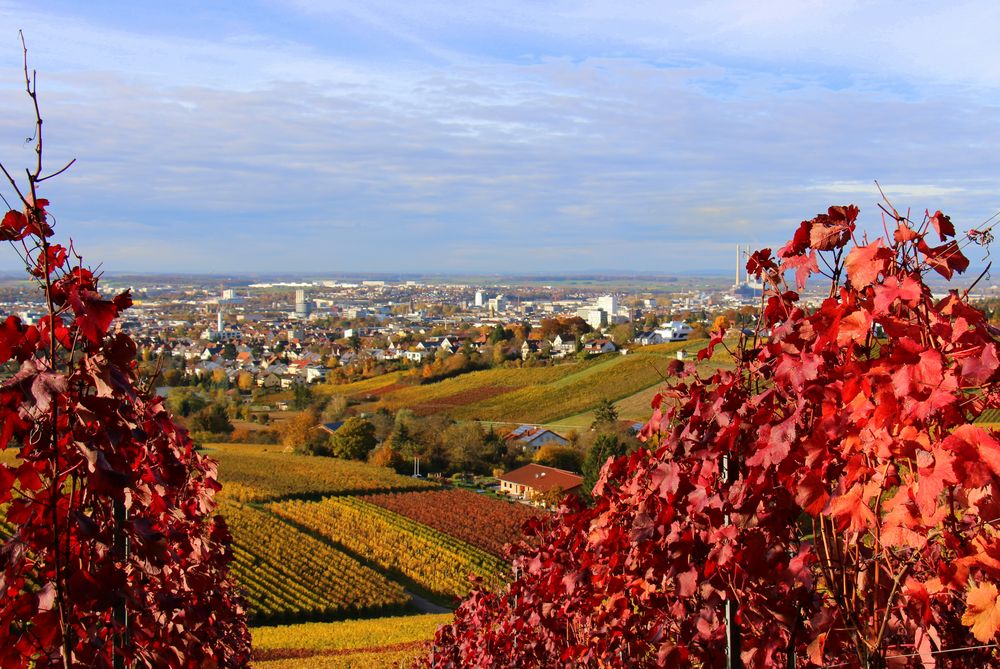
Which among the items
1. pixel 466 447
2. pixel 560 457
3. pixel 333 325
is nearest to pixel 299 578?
pixel 560 457

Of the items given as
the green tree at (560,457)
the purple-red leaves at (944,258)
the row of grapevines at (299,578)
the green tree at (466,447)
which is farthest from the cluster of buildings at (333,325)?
the green tree at (560,457)

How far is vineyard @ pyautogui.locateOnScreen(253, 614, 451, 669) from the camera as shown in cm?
1309

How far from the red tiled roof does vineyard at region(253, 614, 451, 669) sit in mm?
12329

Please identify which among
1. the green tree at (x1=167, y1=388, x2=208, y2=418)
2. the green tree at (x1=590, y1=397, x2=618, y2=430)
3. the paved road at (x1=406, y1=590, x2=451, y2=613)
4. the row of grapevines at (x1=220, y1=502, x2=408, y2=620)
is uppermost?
the green tree at (x1=590, y1=397, x2=618, y2=430)

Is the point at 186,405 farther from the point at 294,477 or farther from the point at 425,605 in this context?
the point at 425,605

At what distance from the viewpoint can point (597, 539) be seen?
152 inches

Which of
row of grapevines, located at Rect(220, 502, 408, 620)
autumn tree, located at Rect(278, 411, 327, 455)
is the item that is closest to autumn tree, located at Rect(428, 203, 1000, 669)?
row of grapevines, located at Rect(220, 502, 408, 620)

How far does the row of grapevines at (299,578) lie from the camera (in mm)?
21625

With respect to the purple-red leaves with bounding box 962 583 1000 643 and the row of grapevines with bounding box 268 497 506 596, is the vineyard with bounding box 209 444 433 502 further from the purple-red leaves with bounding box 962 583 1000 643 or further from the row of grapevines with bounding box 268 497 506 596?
the purple-red leaves with bounding box 962 583 1000 643

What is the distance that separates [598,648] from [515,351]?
65.2m

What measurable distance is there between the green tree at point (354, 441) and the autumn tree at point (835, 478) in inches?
1546

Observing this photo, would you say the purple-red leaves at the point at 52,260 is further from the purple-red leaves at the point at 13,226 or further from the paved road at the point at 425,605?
the paved road at the point at 425,605

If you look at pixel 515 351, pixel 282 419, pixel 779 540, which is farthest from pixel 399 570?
pixel 515 351

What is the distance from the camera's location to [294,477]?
117ft
